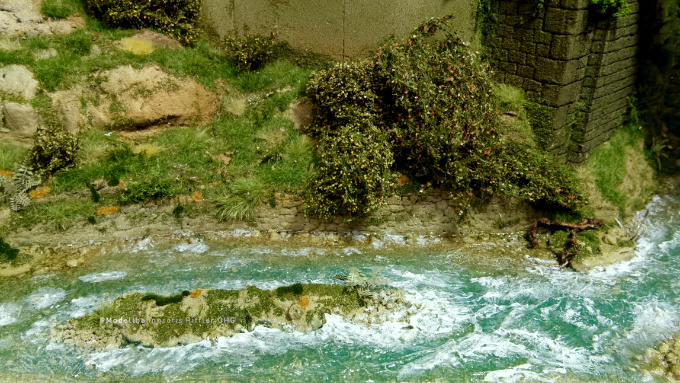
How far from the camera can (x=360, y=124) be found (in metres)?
8.84

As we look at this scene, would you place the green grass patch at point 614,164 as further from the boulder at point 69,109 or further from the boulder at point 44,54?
the boulder at point 44,54

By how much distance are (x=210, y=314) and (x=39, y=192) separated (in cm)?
390

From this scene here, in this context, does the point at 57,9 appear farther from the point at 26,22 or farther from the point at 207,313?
the point at 207,313

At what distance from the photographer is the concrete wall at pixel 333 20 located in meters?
10.1

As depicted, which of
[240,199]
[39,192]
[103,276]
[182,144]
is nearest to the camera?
[103,276]

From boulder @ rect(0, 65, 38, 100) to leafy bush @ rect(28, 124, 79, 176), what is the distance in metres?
0.86

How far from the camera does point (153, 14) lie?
35.0ft

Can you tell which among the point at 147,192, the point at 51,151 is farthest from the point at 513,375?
the point at 51,151

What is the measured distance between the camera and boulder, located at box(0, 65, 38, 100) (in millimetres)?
9086

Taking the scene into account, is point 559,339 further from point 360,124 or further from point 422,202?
point 360,124

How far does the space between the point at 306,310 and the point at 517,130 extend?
5425mm

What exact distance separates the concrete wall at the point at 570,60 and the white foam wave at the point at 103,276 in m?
7.97

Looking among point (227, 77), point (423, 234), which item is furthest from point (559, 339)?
point (227, 77)

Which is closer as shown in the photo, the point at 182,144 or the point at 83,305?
the point at 83,305
